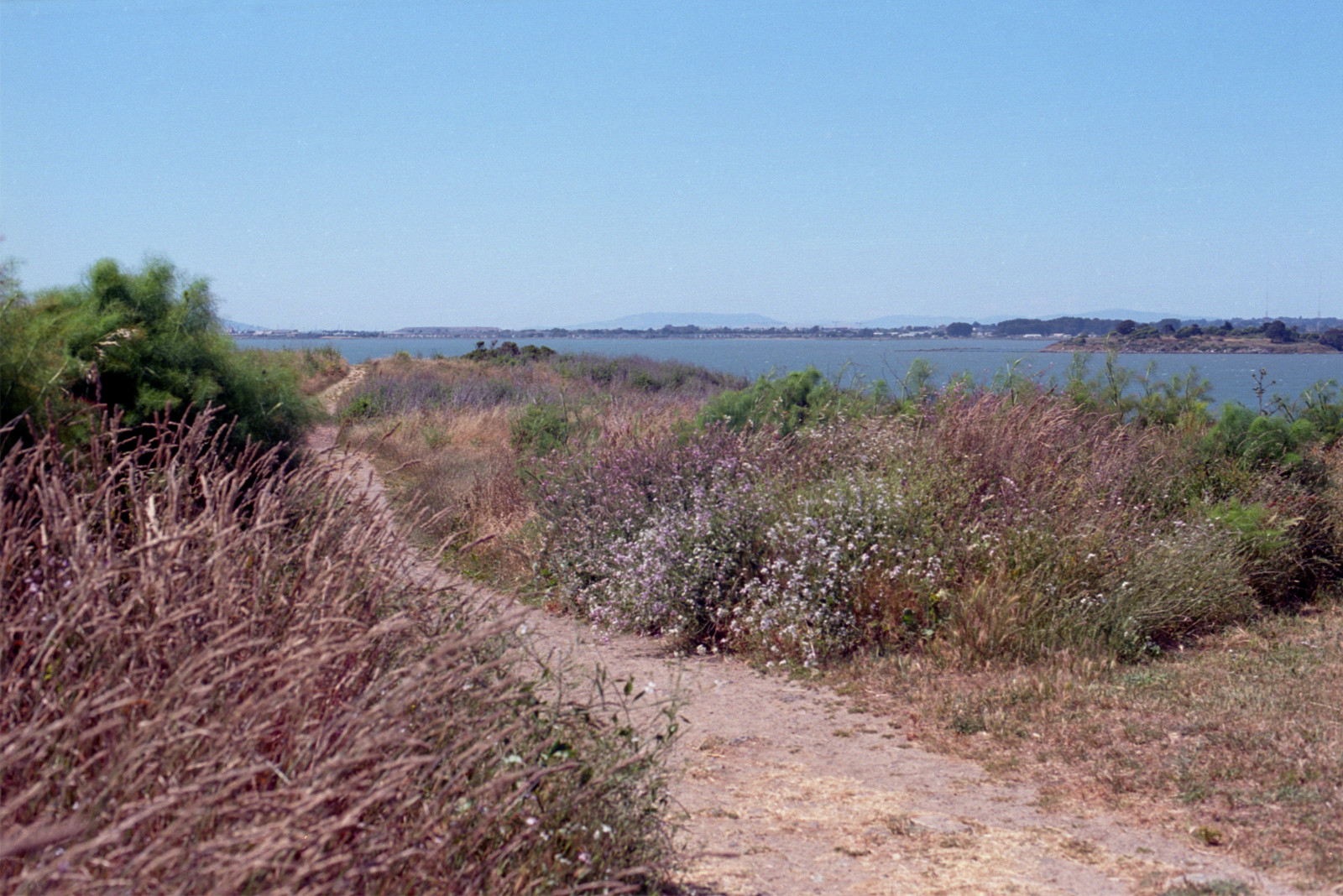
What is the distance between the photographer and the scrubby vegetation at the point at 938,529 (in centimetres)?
686

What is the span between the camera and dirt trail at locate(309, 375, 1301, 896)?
3.81 m

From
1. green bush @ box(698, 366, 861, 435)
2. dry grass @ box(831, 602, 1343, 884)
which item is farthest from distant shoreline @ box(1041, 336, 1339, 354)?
dry grass @ box(831, 602, 1343, 884)

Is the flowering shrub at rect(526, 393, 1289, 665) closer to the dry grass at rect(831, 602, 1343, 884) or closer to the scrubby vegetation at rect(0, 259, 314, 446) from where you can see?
the dry grass at rect(831, 602, 1343, 884)

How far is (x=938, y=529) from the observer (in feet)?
24.1

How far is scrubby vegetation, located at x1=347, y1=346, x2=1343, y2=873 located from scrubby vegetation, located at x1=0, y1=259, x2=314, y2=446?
5.04 ft

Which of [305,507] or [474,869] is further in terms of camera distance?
[305,507]

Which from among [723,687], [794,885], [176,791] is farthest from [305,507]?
[723,687]

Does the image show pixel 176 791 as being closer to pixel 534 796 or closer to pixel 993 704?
pixel 534 796

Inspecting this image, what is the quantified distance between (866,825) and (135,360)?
499cm

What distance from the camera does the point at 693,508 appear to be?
27.1 ft

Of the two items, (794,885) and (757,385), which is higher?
(757,385)

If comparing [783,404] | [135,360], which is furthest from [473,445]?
[135,360]

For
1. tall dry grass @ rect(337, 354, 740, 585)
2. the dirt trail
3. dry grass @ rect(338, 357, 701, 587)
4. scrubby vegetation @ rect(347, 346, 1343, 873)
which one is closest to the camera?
the dirt trail

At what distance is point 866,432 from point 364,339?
192238mm
